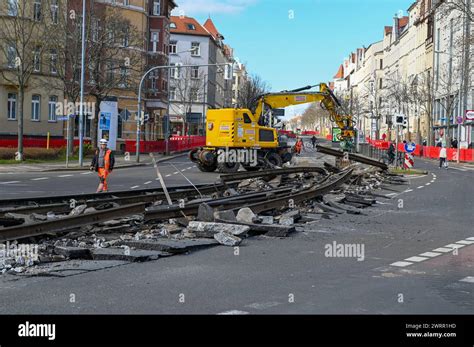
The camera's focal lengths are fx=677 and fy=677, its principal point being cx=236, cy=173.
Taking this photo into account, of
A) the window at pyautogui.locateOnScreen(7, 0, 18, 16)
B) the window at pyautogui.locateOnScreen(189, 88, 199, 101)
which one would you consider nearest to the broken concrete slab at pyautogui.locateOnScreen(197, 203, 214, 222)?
the window at pyautogui.locateOnScreen(7, 0, 18, 16)

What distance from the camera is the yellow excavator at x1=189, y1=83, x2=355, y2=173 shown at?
3562cm

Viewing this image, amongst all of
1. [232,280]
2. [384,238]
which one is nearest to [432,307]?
[232,280]

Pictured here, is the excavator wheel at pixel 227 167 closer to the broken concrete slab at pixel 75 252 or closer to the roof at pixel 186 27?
the broken concrete slab at pixel 75 252

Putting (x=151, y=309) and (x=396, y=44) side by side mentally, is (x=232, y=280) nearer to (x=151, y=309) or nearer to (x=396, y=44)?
(x=151, y=309)

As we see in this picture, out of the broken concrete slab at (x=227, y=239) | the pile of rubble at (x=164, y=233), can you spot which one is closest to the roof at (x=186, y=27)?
the pile of rubble at (x=164, y=233)

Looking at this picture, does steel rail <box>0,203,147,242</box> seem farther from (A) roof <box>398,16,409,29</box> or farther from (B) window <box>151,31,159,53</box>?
(A) roof <box>398,16,409,29</box>

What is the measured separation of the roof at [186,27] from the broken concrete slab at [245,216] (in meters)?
104

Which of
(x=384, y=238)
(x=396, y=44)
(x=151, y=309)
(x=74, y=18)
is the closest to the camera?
(x=151, y=309)

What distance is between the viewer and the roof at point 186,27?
114750mm

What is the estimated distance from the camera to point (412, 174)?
36.7 metres

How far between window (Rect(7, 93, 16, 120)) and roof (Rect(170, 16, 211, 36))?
6531 centimetres

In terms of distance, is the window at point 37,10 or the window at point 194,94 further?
the window at point 194,94

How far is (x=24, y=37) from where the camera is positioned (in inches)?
1604

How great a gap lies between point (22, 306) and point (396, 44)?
12615cm
